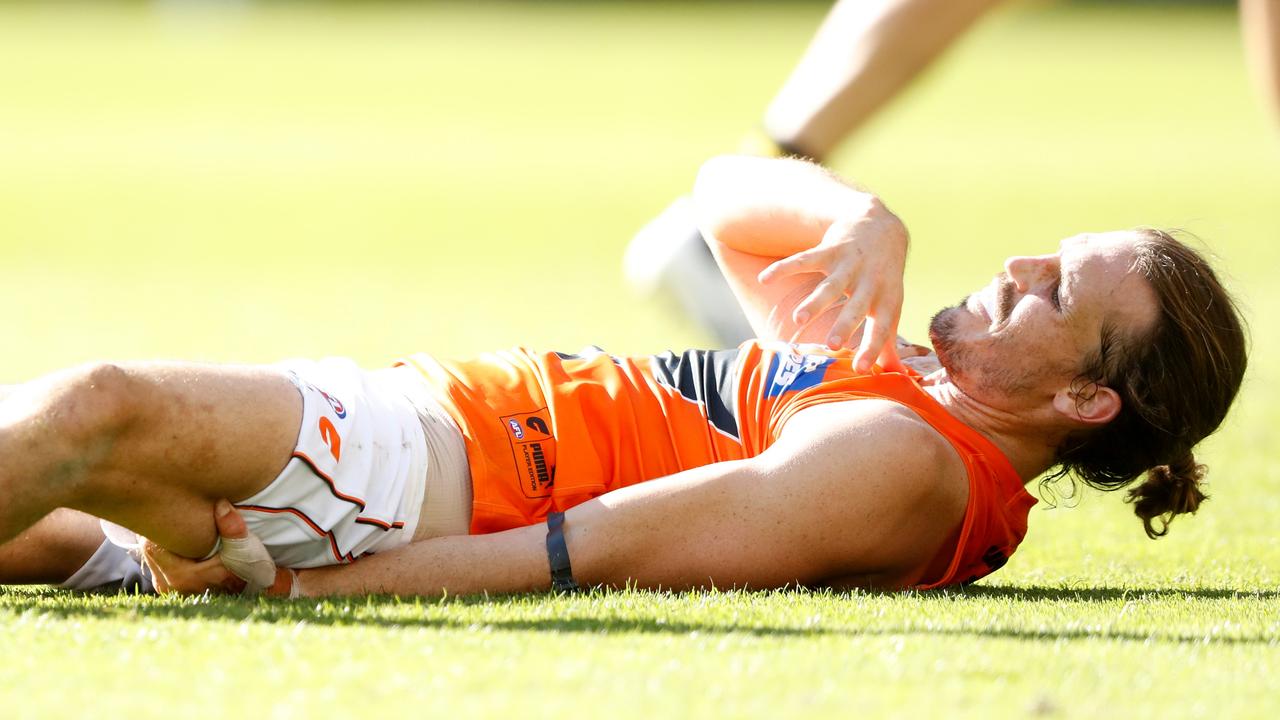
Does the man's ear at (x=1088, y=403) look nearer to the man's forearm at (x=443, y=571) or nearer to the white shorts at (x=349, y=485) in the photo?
the man's forearm at (x=443, y=571)

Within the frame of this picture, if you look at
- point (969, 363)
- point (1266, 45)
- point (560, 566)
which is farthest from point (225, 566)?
point (1266, 45)

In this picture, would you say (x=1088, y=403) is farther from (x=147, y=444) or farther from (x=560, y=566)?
(x=147, y=444)

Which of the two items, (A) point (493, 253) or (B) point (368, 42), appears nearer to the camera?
(A) point (493, 253)

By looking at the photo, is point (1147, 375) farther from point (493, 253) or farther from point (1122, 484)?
point (493, 253)

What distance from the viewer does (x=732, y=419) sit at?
14.9 ft

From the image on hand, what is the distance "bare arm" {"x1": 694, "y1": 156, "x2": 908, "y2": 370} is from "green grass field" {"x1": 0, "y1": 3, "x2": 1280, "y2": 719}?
2.45 feet

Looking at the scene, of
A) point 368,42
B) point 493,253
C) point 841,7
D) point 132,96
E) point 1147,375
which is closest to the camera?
point 1147,375

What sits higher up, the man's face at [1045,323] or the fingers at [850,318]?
the fingers at [850,318]

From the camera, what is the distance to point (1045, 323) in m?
4.53

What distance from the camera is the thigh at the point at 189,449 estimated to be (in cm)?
374

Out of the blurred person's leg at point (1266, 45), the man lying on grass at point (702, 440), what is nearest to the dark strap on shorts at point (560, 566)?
the man lying on grass at point (702, 440)

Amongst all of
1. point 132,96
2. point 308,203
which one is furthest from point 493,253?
point 132,96

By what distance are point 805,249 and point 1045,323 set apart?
782 millimetres

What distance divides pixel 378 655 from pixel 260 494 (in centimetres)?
80
